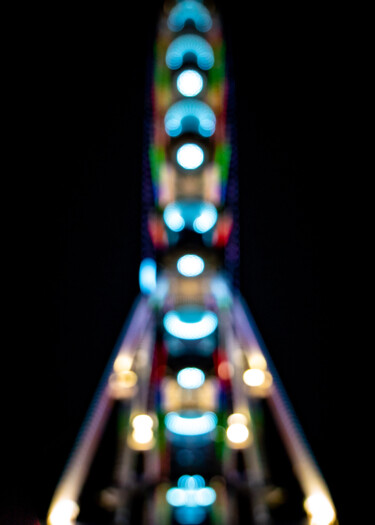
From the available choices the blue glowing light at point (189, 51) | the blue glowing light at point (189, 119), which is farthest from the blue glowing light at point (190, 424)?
the blue glowing light at point (189, 51)

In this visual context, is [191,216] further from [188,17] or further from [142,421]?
[188,17]

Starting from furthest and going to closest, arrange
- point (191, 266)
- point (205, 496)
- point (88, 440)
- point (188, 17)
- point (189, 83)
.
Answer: point (188, 17) < point (189, 83) < point (191, 266) < point (205, 496) < point (88, 440)

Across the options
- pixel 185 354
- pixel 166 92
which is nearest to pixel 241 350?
pixel 185 354

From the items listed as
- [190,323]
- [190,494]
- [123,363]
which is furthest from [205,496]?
[190,323]

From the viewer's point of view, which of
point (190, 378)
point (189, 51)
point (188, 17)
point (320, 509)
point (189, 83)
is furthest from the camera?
point (188, 17)

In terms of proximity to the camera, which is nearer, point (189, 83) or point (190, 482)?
point (190, 482)

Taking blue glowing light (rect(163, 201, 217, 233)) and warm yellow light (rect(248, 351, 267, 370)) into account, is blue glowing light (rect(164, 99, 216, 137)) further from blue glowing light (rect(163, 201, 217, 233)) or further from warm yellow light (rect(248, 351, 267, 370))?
warm yellow light (rect(248, 351, 267, 370))

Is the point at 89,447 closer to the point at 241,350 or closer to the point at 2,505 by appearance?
the point at 2,505
